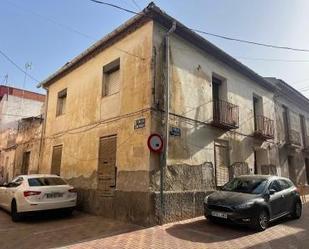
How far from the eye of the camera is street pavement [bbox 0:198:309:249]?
609 centimetres

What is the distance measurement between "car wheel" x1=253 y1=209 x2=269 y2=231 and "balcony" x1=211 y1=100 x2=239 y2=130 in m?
3.89

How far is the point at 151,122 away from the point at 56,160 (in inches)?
265

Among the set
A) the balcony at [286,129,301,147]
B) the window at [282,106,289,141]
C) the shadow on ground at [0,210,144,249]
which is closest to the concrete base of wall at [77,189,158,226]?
the shadow on ground at [0,210,144,249]

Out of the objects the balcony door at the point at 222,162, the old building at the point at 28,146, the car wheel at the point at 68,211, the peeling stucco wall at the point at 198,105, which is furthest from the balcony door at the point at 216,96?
the old building at the point at 28,146

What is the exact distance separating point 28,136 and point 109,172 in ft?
30.2

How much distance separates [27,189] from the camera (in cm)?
834

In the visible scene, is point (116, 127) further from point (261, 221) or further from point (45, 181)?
point (261, 221)

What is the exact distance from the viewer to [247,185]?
27.7 feet

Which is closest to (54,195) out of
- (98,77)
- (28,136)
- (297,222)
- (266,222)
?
(98,77)

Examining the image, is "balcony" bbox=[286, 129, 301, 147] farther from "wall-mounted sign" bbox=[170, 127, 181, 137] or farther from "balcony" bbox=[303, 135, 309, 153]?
"wall-mounted sign" bbox=[170, 127, 181, 137]

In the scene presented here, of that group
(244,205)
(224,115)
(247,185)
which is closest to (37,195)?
(244,205)

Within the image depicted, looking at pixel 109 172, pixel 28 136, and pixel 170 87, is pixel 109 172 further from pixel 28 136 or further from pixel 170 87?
pixel 28 136

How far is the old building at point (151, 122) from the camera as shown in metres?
8.46

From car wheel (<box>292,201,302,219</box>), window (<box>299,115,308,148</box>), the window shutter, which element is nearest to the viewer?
car wheel (<box>292,201,302,219</box>)
